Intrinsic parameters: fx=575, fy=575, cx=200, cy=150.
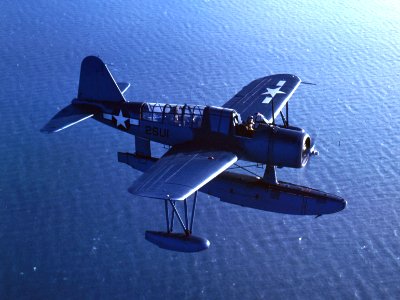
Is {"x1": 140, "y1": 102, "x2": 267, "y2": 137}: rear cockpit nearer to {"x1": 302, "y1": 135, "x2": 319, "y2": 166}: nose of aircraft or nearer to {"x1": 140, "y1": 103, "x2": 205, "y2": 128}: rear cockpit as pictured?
{"x1": 140, "y1": 103, "x2": 205, "y2": 128}: rear cockpit

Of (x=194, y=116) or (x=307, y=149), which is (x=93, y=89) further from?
(x=307, y=149)

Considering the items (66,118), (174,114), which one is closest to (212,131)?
(174,114)

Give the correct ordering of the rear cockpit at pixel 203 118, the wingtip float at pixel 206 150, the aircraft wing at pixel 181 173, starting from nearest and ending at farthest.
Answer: the aircraft wing at pixel 181 173 < the wingtip float at pixel 206 150 < the rear cockpit at pixel 203 118

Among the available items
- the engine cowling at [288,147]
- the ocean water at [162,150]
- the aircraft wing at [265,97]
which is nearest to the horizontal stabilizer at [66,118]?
the aircraft wing at [265,97]

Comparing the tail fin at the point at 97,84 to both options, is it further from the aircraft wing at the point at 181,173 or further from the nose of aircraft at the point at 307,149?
the nose of aircraft at the point at 307,149

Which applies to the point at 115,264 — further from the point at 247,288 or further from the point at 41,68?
the point at 41,68

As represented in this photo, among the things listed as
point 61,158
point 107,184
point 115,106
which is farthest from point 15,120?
point 115,106
